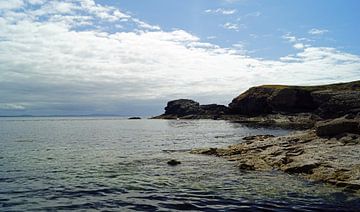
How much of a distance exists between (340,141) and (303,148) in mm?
3578

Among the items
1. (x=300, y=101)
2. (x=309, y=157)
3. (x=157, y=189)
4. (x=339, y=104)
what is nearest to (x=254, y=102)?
(x=300, y=101)

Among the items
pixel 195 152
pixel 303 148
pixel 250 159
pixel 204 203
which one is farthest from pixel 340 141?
pixel 204 203

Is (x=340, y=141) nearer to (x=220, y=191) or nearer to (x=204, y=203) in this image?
(x=220, y=191)

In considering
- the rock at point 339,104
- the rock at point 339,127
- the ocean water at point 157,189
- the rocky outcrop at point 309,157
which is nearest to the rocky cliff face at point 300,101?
the rock at point 339,104

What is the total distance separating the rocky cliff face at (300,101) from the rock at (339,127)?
3466 inches

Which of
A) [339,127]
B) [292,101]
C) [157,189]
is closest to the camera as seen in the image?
[157,189]

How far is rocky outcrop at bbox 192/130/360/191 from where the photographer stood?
88.6ft

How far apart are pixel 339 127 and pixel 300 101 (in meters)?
116

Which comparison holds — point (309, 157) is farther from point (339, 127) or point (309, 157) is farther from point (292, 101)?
point (292, 101)

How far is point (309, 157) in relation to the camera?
33.1 metres

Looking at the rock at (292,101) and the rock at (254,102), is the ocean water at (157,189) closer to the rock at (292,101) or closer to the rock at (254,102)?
the rock at (292,101)

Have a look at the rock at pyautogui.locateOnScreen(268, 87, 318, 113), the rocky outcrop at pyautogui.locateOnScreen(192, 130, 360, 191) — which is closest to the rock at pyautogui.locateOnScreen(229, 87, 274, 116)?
the rock at pyautogui.locateOnScreen(268, 87, 318, 113)

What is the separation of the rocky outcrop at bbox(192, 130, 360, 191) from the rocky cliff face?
3510 inches

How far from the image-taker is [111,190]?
Answer: 24891 millimetres
